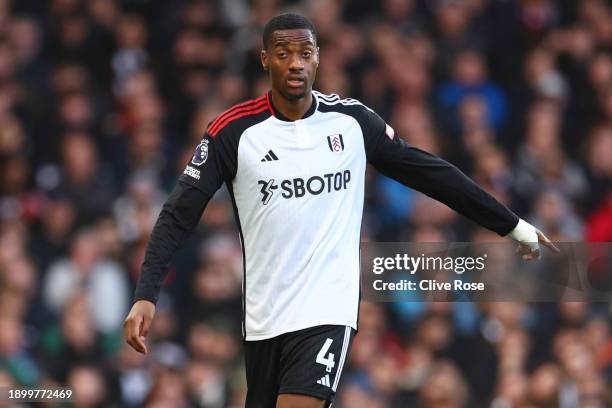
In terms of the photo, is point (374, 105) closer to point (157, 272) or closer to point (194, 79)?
point (194, 79)

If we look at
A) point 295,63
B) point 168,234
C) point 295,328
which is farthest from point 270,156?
point 295,328

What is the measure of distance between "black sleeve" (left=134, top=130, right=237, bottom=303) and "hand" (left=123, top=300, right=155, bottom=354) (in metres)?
0.07

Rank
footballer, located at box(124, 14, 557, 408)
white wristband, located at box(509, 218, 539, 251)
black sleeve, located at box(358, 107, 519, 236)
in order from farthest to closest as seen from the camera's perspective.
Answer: white wristband, located at box(509, 218, 539, 251) → black sleeve, located at box(358, 107, 519, 236) → footballer, located at box(124, 14, 557, 408)

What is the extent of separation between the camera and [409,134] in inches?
445

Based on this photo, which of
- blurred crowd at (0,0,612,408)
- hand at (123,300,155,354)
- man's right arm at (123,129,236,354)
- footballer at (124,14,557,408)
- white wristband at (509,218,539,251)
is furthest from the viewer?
blurred crowd at (0,0,612,408)

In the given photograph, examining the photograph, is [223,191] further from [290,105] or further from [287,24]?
[287,24]

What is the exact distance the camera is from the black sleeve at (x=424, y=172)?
6.01 meters

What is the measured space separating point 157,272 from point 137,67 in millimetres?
6693

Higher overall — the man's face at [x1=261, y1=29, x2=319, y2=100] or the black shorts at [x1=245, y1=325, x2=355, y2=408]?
the man's face at [x1=261, y1=29, x2=319, y2=100]

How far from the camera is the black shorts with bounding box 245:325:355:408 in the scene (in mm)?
5648

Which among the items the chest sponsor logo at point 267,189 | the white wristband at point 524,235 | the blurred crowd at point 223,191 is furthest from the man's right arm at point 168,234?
the blurred crowd at point 223,191

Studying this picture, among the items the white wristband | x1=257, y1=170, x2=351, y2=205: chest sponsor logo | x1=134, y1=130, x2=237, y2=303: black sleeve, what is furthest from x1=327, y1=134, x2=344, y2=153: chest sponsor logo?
the white wristband

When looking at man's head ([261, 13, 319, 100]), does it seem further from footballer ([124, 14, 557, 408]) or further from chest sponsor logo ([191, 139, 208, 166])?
chest sponsor logo ([191, 139, 208, 166])

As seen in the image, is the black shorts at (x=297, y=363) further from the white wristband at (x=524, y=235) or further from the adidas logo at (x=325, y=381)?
the white wristband at (x=524, y=235)
